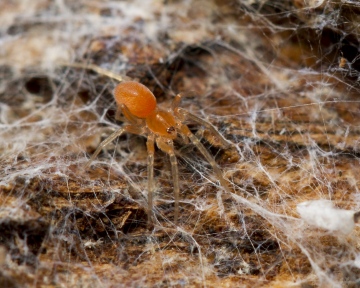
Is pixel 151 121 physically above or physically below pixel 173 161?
above

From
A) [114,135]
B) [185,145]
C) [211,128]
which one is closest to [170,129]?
[185,145]

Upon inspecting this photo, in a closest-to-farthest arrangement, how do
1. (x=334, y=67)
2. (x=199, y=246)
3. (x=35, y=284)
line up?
1. (x=35, y=284)
2. (x=199, y=246)
3. (x=334, y=67)

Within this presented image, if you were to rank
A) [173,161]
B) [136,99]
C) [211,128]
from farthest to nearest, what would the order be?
[136,99] → [211,128] → [173,161]

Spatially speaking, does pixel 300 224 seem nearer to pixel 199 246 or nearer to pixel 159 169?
pixel 199 246

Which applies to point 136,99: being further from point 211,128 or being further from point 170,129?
point 211,128

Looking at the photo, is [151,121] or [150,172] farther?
[151,121]

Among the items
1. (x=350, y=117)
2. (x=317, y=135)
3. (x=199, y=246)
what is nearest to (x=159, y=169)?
(x=199, y=246)

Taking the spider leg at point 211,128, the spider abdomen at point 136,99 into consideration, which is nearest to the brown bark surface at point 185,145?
the spider leg at point 211,128

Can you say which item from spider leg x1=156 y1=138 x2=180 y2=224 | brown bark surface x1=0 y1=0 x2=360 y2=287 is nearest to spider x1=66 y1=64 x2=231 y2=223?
spider leg x1=156 y1=138 x2=180 y2=224

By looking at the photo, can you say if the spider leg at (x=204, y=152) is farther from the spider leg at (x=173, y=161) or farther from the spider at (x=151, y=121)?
the spider leg at (x=173, y=161)
